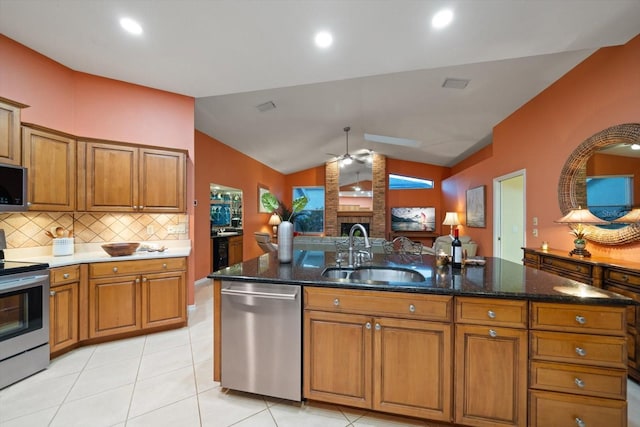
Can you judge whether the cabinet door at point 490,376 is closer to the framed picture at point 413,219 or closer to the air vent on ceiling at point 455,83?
the air vent on ceiling at point 455,83

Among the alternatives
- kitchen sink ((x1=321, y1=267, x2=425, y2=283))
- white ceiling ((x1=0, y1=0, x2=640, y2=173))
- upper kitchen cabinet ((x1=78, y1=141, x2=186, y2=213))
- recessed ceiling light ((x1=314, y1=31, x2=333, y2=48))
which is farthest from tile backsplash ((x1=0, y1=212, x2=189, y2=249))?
recessed ceiling light ((x1=314, y1=31, x2=333, y2=48))

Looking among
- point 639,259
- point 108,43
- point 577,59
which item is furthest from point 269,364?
point 577,59

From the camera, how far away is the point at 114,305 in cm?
255

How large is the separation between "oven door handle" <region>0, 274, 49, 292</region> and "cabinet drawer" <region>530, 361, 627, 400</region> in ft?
11.3

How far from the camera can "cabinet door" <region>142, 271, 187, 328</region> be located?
2686 mm

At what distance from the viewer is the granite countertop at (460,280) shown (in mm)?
1333

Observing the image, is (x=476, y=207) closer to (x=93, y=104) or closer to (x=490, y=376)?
(x=490, y=376)

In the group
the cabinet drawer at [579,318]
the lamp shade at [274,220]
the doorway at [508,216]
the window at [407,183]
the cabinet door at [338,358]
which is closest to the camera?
the cabinet drawer at [579,318]

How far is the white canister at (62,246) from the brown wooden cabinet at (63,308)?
34 centimetres

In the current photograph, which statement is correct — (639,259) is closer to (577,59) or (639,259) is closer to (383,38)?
(577,59)

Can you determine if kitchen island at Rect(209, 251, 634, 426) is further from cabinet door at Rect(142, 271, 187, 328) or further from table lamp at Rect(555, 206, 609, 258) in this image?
cabinet door at Rect(142, 271, 187, 328)

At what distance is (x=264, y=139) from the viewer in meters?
5.62

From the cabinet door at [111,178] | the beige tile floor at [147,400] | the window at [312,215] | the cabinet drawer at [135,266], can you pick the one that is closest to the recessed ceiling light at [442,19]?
the beige tile floor at [147,400]

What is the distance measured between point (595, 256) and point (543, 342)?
2.10 m
